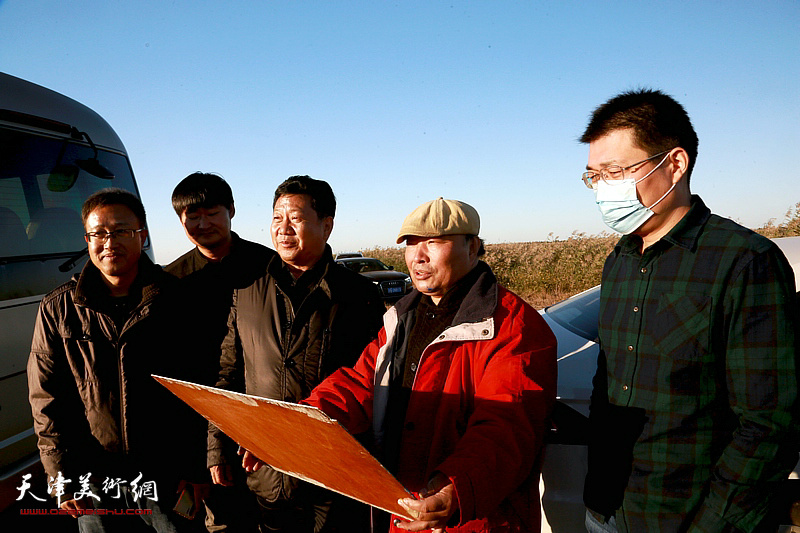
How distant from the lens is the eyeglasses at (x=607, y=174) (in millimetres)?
1591

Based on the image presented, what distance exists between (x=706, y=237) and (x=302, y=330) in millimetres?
1634

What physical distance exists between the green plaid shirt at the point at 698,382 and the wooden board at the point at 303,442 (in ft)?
2.56

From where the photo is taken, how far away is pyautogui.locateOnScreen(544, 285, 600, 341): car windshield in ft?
9.06

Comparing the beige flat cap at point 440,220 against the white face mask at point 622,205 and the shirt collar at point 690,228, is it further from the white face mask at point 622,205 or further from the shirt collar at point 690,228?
the shirt collar at point 690,228

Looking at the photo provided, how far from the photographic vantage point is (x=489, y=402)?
150 cm

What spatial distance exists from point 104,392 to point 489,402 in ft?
5.65

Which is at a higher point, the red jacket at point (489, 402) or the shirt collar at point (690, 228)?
the shirt collar at point (690, 228)

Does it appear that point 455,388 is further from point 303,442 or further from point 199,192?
point 199,192

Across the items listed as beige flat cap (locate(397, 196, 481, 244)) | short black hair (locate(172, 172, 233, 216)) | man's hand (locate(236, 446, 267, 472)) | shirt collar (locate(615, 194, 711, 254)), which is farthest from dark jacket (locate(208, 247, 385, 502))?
shirt collar (locate(615, 194, 711, 254))

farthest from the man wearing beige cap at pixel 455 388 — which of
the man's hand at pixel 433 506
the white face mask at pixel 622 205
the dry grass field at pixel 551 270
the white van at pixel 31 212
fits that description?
the dry grass field at pixel 551 270

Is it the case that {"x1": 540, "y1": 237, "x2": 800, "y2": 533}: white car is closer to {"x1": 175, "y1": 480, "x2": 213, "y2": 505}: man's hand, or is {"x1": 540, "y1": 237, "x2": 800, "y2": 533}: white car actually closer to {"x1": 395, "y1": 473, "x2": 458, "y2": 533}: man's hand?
{"x1": 395, "y1": 473, "x2": 458, "y2": 533}: man's hand

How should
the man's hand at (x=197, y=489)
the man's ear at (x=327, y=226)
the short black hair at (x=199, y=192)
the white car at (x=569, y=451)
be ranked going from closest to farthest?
the white car at (x=569, y=451) < the man's hand at (x=197, y=489) < the man's ear at (x=327, y=226) < the short black hair at (x=199, y=192)

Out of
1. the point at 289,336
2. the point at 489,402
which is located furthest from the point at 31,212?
the point at 489,402

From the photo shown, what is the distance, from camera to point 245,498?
270 centimetres
